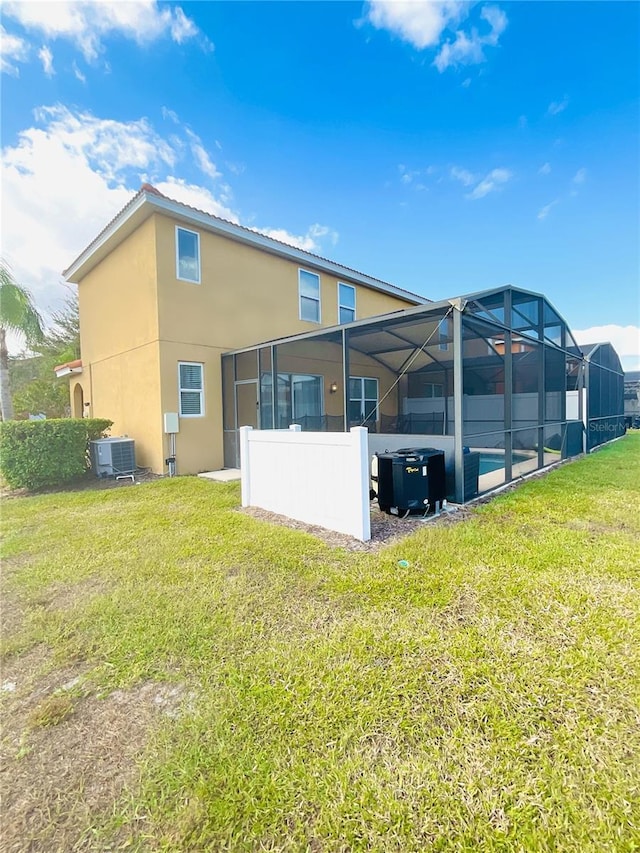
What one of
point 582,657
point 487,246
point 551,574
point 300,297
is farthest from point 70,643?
point 487,246

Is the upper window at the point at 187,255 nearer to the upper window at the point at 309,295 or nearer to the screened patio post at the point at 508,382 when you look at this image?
the upper window at the point at 309,295

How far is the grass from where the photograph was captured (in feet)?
4.62

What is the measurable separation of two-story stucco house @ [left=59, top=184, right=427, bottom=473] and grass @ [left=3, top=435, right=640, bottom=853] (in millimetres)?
5018

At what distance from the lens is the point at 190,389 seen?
9.25 m

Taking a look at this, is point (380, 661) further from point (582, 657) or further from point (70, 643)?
point (70, 643)

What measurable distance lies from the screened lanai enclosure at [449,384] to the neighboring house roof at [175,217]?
9.09 feet

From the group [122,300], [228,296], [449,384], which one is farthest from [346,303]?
[122,300]

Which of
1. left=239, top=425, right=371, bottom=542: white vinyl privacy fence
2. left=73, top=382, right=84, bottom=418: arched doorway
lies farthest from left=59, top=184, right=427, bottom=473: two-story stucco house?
left=239, top=425, right=371, bottom=542: white vinyl privacy fence

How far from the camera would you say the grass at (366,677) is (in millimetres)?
1409

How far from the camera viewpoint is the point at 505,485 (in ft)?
23.5

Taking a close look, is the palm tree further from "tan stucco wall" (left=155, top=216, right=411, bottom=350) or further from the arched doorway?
"tan stucco wall" (left=155, top=216, right=411, bottom=350)

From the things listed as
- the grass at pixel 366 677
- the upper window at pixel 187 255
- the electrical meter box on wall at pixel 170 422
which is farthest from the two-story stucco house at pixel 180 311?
the grass at pixel 366 677

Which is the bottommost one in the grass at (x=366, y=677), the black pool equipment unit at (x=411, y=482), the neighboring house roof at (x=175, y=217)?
the grass at (x=366, y=677)

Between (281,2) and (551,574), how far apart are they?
10882 mm
